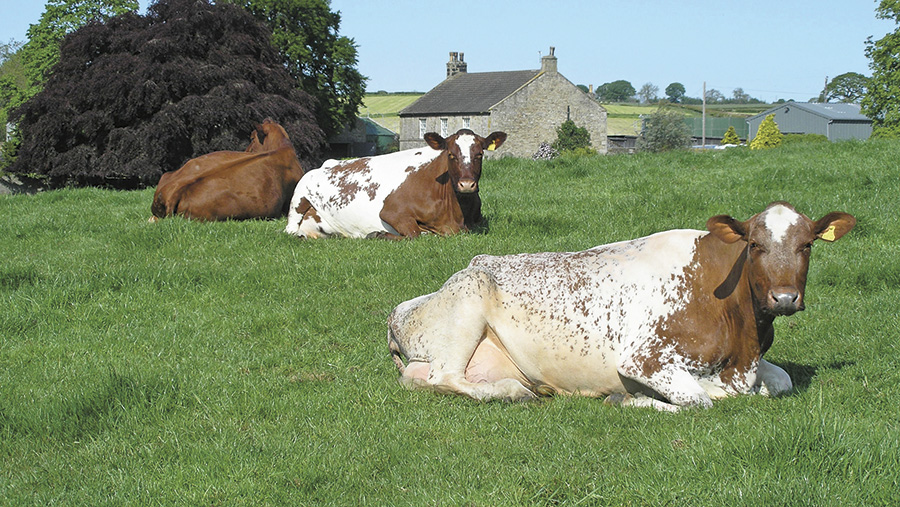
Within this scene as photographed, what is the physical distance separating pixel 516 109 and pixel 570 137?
20.0ft

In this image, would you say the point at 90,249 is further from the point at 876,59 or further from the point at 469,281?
the point at 876,59

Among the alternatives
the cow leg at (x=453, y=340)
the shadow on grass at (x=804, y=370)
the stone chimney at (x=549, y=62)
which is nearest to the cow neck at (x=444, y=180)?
the cow leg at (x=453, y=340)

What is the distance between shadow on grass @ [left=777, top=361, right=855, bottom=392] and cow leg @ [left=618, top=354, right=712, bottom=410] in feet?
3.24

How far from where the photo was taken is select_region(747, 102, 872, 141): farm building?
338ft

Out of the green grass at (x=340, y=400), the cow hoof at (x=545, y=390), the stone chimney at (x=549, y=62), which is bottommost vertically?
the cow hoof at (x=545, y=390)

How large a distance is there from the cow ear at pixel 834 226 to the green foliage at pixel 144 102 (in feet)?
102

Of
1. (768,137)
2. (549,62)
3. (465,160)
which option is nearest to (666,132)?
(549,62)

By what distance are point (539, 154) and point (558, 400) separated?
7436cm

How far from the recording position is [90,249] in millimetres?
11695

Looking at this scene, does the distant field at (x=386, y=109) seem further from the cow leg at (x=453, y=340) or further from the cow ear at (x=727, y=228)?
the cow ear at (x=727, y=228)

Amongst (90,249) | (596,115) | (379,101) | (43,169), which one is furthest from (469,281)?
(379,101)

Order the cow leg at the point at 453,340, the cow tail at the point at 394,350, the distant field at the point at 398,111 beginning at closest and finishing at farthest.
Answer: the cow leg at the point at 453,340
the cow tail at the point at 394,350
the distant field at the point at 398,111

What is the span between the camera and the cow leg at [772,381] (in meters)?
5.82

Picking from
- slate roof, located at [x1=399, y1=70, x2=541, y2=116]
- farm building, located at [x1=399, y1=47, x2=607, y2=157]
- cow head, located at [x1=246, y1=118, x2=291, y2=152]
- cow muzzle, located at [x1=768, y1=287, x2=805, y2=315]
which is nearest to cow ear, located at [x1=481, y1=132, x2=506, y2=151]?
cow head, located at [x1=246, y1=118, x2=291, y2=152]
